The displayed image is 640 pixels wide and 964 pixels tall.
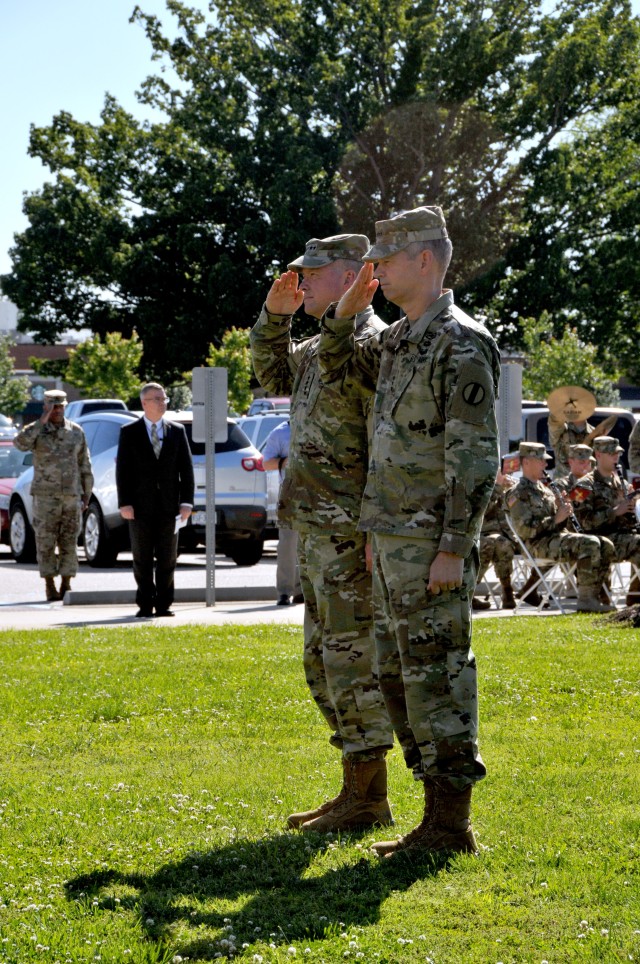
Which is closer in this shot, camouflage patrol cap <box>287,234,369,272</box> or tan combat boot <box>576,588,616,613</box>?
camouflage patrol cap <box>287,234,369,272</box>

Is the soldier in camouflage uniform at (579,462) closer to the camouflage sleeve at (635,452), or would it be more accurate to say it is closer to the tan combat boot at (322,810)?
the camouflage sleeve at (635,452)

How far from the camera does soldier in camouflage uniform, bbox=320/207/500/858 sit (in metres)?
4.76

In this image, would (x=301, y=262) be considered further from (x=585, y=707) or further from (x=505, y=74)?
(x=505, y=74)

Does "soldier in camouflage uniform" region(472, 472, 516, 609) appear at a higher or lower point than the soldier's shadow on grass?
higher

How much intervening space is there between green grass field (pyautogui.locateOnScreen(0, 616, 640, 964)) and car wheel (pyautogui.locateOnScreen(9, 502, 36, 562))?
10.6 meters

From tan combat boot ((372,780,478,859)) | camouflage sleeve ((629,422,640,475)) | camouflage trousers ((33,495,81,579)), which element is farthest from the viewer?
camouflage trousers ((33,495,81,579))

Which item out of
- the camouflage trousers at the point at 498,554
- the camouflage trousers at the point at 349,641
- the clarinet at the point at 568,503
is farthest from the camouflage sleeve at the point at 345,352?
the clarinet at the point at 568,503

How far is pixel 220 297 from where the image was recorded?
48281mm

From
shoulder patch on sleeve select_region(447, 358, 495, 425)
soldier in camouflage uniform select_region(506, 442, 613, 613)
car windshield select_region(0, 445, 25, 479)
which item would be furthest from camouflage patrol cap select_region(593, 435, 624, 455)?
car windshield select_region(0, 445, 25, 479)

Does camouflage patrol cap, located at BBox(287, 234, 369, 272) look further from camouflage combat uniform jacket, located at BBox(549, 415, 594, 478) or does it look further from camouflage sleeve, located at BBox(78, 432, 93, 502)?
camouflage combat uniform jacket, located at BBox(549, 415, 594, 478)

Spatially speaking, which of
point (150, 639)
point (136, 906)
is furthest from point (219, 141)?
point (136, 906)

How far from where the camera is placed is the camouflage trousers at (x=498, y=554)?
14.0 metres

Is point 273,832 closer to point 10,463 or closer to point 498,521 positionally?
point 498,521

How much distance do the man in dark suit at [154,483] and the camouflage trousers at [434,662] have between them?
8.19m
